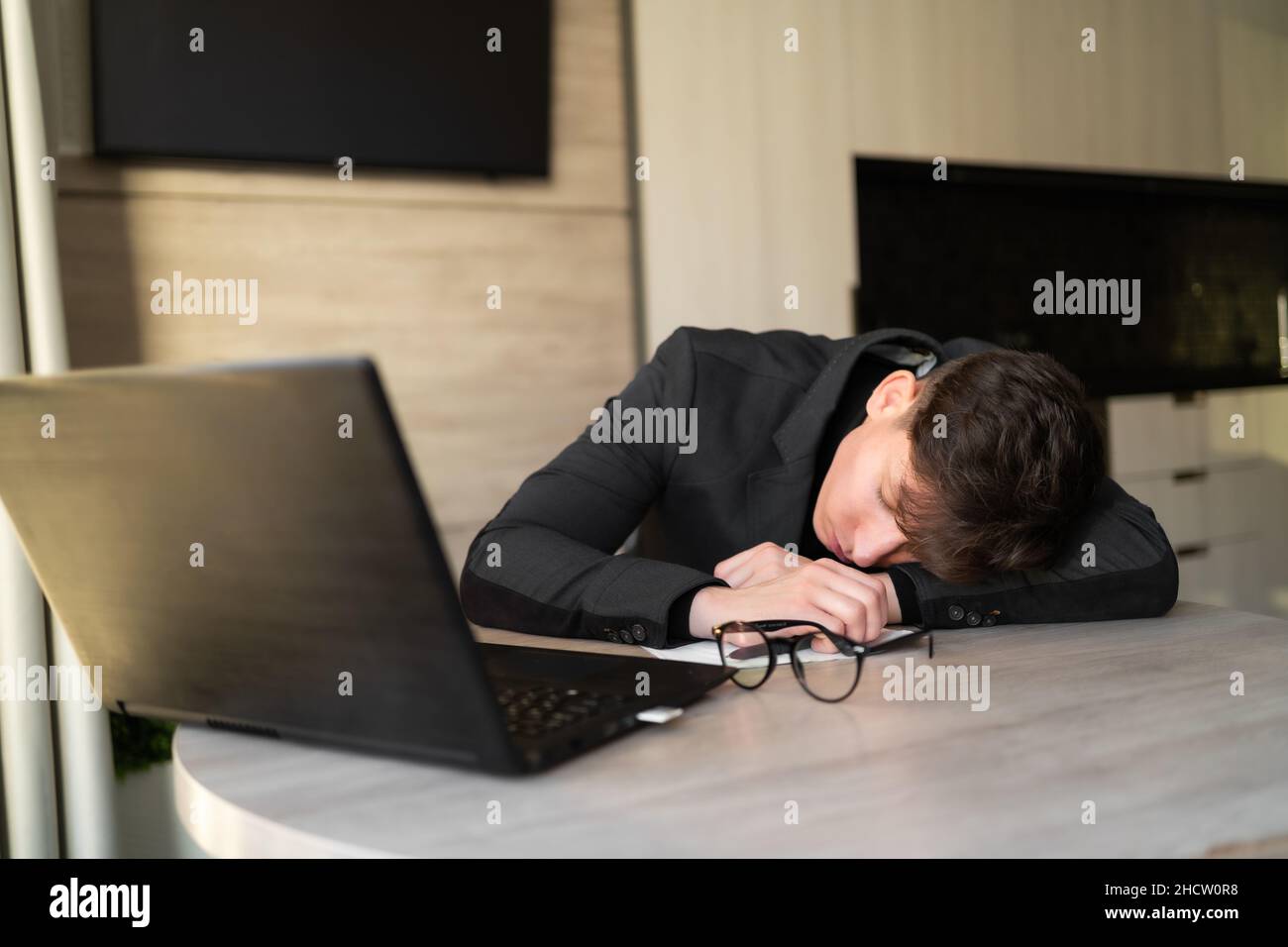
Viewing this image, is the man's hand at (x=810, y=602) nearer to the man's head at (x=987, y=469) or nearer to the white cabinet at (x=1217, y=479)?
the man's head at (x=987, y=469)

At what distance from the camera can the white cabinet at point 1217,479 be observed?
12.6 feet

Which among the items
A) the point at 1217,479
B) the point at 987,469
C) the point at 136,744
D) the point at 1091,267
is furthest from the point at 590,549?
the point at 1217,479

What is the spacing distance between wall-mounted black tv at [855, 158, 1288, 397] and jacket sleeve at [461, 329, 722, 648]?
172 centimetres

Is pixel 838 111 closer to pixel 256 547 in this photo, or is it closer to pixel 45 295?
pixel 45 295

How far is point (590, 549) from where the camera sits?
1354 millimetres

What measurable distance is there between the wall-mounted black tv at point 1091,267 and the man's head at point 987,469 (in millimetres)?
1992

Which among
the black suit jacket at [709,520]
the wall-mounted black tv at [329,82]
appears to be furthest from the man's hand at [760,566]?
the wall-mounted black tv at [329,82]

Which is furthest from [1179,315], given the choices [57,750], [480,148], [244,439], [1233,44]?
[244,439]

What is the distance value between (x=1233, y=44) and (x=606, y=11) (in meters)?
2.60

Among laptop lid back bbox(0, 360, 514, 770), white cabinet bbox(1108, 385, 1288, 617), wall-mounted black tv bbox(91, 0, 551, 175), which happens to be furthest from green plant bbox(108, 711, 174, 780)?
white cabinet bbox(1108, 385, 1288, 617)

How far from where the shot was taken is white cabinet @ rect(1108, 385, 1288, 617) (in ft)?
12.6

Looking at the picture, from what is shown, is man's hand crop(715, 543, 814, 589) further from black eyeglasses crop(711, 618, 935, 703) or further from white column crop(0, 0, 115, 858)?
white column crop(0, 0, 115, 858)
